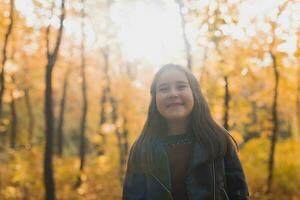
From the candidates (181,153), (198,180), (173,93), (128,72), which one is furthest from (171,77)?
(128,72)

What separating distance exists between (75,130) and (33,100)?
5300 millimetres

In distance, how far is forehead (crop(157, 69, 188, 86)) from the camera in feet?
9.88

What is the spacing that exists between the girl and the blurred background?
2862mm

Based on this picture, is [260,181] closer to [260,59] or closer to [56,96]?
[260,59]

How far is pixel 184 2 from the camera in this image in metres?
8.76

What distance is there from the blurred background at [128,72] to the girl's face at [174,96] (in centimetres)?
287

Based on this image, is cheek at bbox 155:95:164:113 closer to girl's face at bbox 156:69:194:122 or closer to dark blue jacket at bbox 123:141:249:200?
girl's face at bbox 156:69:194:122

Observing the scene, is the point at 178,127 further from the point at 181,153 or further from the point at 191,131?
the point at 181,153

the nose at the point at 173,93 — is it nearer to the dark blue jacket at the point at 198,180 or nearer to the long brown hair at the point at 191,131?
the long brown hair at the point at 191,131

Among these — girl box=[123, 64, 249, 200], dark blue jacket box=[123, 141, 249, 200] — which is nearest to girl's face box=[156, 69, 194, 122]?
girl box=[123, 64, 249, 200]

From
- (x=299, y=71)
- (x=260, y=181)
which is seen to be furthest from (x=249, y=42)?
(x=299, y=71)

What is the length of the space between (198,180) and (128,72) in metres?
19.1

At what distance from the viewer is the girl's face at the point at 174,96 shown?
293 cm

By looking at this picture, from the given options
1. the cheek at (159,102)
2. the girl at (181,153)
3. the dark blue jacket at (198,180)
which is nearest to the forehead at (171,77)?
the girl at (181,153)
